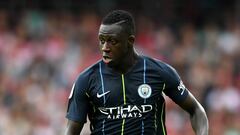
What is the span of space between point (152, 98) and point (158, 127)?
267mm

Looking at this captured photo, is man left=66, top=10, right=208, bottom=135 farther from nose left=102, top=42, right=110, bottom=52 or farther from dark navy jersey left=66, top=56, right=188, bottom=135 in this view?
nose left=102, top=42, right=110, bottom=52

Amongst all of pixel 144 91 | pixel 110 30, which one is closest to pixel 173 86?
pixel 144 91

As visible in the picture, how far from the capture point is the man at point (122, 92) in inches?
280

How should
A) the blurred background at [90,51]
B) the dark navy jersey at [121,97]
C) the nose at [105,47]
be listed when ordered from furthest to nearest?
the blurred background at [90,51], the dark navy jersey at [121,97], the nose at [105,47]

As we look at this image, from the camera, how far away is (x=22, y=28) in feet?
52.4

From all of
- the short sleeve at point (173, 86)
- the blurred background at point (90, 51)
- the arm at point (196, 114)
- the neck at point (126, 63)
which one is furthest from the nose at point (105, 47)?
the blurred background at point (90, 51)

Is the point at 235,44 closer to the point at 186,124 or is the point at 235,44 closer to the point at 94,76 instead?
the point at 186,124

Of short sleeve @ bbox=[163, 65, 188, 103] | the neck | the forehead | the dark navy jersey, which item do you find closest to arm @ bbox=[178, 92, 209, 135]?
short sleeve @ bbox=[163, 65, 188, 103]

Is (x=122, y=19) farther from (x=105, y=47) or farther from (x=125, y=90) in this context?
(x=125, y=90)

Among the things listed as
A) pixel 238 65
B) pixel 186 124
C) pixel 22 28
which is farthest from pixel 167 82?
pixel 22 28

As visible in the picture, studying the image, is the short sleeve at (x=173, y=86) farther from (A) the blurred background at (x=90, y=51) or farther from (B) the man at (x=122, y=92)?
(A) the blurred background at (x=90, y=51)

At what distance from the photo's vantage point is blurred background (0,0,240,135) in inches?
545

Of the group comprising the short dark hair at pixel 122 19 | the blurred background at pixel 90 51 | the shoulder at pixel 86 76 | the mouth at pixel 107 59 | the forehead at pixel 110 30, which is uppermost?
the short dark hair at pixel 122 19

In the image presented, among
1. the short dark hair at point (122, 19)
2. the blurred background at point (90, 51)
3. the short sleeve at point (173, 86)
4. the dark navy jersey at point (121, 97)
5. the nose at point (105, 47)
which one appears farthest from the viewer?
the blurred background at point (90, 51)
